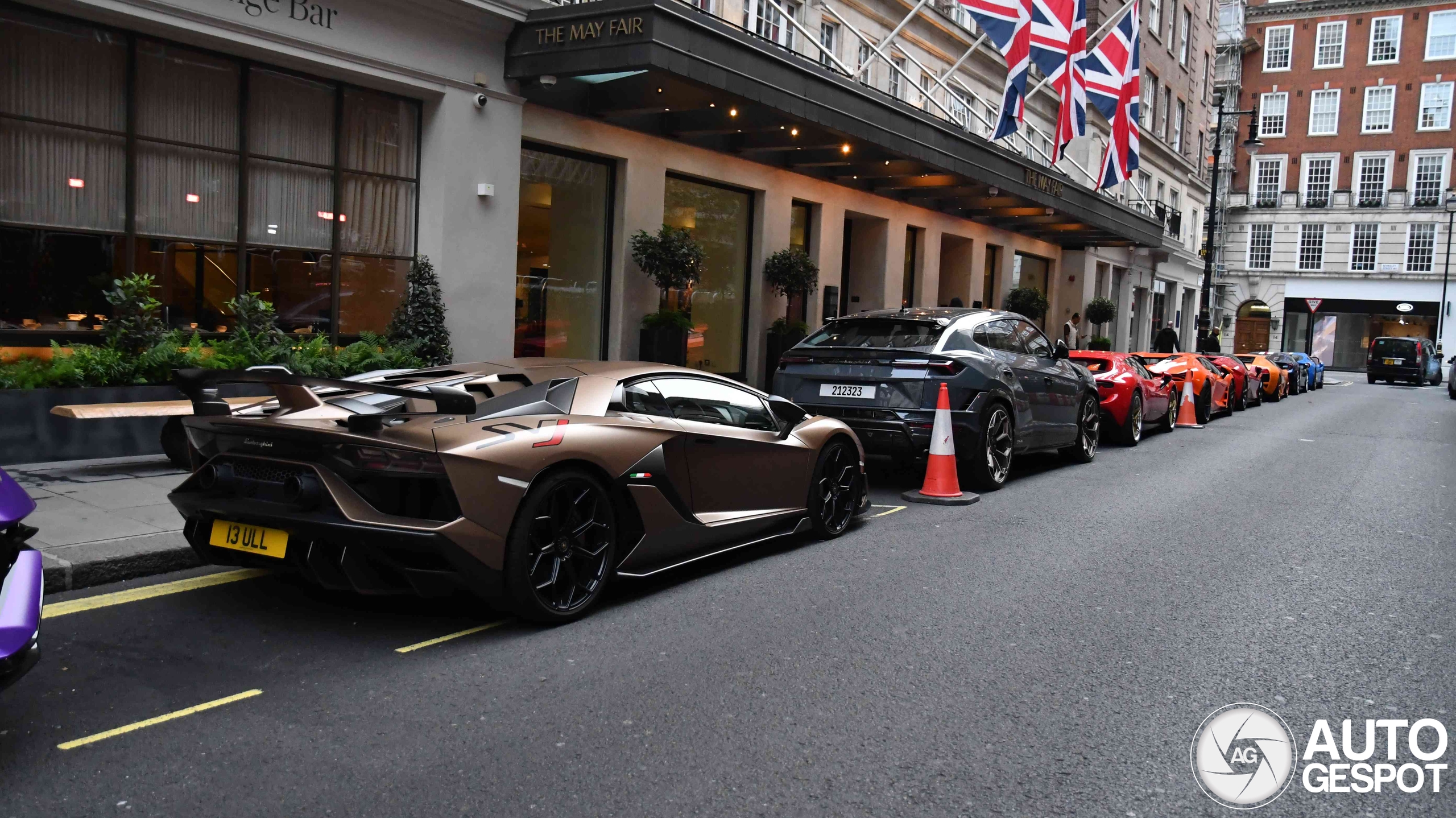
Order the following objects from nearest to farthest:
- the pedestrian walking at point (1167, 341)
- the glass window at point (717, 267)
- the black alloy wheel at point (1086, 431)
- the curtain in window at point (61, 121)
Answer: the curtain in window at point (61, 121), the black alloy wheel at point (1086, 431), the glass window at point (717, 267), the pedestrian walking at point (1167, 341)

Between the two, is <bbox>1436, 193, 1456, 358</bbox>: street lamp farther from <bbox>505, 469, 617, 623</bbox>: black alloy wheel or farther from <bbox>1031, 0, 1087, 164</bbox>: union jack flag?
<bbox>505, 469, 617, 623</bbox>: black alloy wheel

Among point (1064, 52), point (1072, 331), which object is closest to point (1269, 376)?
point (1072, 331)

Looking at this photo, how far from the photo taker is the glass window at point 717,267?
16.6 metres

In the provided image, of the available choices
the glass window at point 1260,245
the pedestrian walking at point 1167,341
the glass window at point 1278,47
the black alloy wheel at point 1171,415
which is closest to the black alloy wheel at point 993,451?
the black alloy wheel at point 1171,415

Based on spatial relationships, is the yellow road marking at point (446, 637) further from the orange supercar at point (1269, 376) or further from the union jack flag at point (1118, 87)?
the orange supercar at point (1269, 376)

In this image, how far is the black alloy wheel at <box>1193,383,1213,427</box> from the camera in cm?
1814

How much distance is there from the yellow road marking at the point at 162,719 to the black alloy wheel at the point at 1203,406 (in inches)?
670

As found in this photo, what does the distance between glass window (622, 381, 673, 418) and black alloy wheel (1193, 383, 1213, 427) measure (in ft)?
47.6

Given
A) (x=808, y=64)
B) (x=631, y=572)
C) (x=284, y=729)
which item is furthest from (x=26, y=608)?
(x=808, y=64)

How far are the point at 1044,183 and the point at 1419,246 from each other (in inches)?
1847

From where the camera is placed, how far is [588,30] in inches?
466

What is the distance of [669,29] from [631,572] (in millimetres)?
7888

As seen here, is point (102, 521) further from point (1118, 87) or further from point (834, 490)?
point (1118, 87)

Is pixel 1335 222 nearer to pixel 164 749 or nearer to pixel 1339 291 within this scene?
pixel 1339 291
